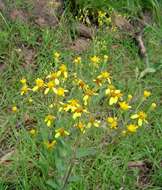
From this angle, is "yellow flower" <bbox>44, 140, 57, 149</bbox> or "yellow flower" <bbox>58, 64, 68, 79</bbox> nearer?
"yellow flower" <bbox>44, 140, 57, 149</bbox>

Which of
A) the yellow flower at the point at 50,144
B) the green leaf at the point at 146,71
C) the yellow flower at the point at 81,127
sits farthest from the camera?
the green leaf at the point at 146,71

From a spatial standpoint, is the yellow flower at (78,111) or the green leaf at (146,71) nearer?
the yellow flower at (78,111)

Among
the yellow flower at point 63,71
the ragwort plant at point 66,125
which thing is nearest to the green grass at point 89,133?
the ragwort plant at point 66,125

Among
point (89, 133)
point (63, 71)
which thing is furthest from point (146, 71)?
point (63, 71)

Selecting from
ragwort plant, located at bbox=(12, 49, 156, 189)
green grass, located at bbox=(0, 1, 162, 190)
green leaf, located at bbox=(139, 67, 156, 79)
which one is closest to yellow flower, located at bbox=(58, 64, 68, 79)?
ragwort plant, located at bbox=(12, 49, 156, 189)

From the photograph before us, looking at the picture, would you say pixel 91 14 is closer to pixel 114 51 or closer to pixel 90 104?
pixel 114 51

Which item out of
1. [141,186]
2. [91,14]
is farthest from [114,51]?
[141,186]

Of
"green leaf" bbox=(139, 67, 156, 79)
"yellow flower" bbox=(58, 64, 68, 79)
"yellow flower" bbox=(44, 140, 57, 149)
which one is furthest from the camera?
"green leaf" bbox=(139, 67, 156, 79)

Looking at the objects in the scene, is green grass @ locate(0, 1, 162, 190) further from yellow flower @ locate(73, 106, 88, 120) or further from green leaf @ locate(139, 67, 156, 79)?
yellow flower @ locate(73, 106, 88, 120)

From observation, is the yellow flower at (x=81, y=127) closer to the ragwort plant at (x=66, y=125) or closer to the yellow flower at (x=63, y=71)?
the ragwort plant at (x=66, y=125)
